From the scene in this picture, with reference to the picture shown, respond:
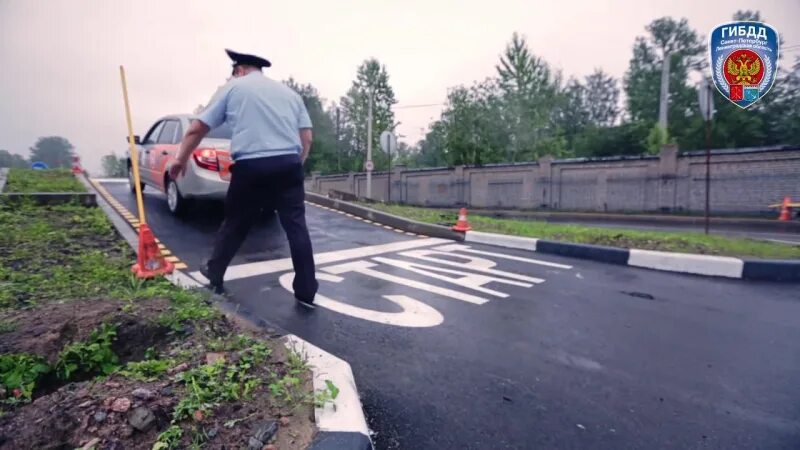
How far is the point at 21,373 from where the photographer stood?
1.71 meters

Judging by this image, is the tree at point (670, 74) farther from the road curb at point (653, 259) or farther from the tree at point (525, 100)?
the road curb at point (653, 259)

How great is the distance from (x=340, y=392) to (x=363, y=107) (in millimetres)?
52618

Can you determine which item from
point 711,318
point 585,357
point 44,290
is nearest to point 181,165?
point 44,290

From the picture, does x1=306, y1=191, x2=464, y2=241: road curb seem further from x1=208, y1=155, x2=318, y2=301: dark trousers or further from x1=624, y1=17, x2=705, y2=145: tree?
x1=624, y1=17, x2=705, y2=145: tree

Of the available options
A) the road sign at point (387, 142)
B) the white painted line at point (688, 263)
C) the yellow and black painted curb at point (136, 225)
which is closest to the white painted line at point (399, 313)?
the yellow and black painted curb at point (136, 225)

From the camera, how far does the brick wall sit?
1661 centimetres

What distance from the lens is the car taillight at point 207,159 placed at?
5699mm

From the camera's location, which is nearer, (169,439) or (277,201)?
(169,439)

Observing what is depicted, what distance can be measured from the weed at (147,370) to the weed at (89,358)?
22cm

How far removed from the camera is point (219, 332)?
2125 millimetres

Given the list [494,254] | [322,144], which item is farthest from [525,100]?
[494,254]

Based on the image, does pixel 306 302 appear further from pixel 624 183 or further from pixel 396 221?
pixel 624 183

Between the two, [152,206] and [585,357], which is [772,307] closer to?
[585,357]

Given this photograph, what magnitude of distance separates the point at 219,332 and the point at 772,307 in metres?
4.49
